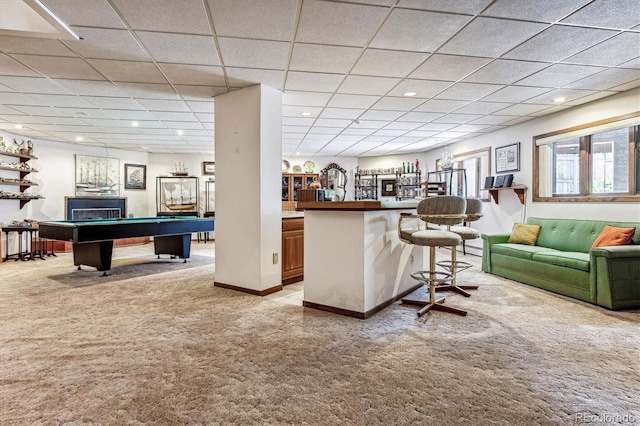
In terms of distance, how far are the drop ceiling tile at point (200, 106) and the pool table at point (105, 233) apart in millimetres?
1859

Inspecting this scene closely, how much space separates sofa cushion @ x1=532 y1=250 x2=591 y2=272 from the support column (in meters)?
3.35

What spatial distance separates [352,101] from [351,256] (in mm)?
2472

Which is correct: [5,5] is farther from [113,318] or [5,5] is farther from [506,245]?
[506,245]

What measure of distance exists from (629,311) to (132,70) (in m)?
5.82

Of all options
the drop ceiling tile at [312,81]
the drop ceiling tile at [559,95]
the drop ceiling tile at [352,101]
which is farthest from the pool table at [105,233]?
the drop ceiling tile at [559,95]

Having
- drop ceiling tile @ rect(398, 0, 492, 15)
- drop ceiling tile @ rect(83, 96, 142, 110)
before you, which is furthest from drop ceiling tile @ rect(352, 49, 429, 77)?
drop ceiling tile @ rect(83, 96, 142, 110)

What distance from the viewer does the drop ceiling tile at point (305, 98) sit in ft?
13.6

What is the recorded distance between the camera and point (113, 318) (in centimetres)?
302

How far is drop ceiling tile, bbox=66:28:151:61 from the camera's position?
264 centimetres

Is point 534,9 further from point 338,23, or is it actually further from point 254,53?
point 254,53

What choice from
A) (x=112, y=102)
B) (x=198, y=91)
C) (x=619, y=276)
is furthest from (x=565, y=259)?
(x=112, y=102)

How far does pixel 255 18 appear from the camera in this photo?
8.01 feet

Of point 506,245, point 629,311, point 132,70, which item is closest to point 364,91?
point 132,70

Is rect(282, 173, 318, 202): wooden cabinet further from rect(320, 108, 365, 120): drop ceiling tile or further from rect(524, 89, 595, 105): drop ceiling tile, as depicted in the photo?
A: rect(524, 89, 595, 105): drop ceiling tile
